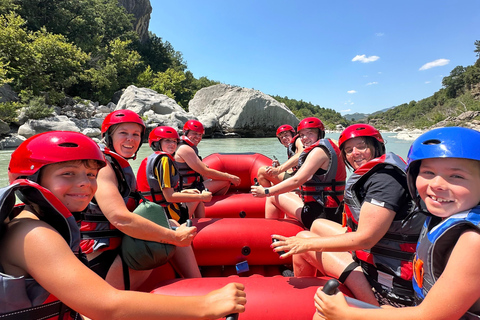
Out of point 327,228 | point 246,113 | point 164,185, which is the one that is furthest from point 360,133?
point 246,113

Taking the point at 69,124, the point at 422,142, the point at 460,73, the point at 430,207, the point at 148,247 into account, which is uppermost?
the point at 460,73

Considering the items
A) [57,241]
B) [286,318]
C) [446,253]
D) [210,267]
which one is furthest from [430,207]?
[210,267]

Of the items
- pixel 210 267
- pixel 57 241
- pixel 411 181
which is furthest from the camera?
pixel 210 267

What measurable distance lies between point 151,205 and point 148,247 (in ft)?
0.87

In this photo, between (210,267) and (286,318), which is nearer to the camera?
(286,318)

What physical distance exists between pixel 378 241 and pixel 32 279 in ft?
5.19

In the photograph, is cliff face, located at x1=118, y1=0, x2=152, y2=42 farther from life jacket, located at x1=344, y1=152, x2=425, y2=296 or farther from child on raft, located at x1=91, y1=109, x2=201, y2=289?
life jacket, located at x1=344, y1=152, x2=425, y2=296

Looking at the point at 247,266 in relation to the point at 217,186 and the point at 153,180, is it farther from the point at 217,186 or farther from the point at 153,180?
the point at 217,186

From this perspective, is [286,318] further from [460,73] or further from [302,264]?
[460,73]

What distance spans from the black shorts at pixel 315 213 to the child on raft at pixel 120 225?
1.25 metres

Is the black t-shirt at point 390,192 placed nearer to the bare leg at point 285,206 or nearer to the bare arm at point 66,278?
the bare arm at point 66,278

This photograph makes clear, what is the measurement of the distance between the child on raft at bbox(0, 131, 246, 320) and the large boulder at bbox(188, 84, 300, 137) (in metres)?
18.7

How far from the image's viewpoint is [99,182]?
1.44m

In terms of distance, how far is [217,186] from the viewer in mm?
3848
